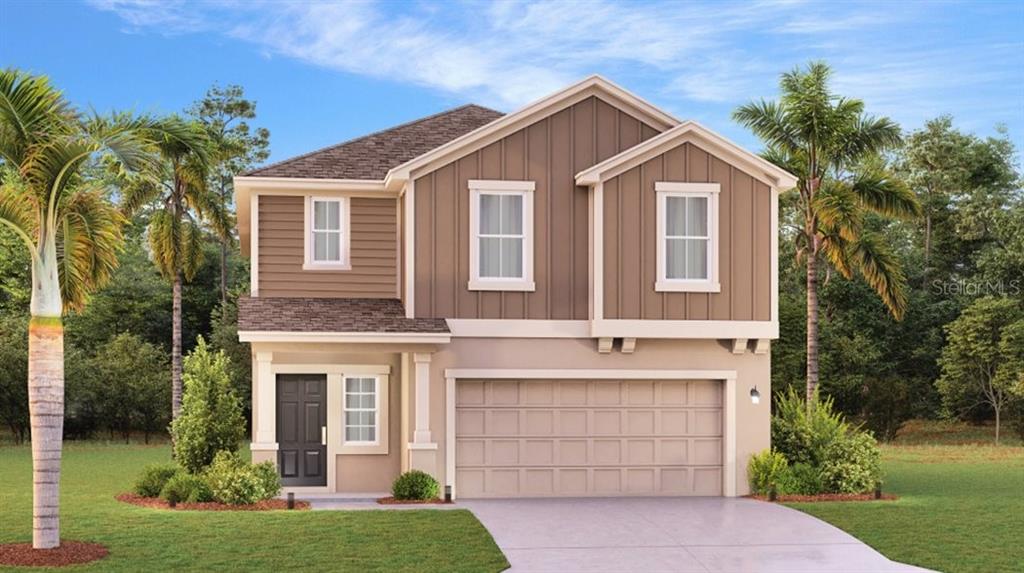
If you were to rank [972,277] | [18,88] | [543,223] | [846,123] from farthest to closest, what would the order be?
1. [972,277]
2. [846,123]
3. [543,223]
4. [18,88]

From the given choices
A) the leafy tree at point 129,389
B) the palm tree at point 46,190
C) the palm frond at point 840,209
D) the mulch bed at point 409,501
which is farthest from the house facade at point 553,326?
the leafy tree at point 129,389

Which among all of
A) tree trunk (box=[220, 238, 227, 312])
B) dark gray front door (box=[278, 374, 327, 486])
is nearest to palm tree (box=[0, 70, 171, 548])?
dark gray front door (box=[278, 374, 327, 486])

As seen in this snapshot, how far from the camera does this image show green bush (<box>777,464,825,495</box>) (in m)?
21.6

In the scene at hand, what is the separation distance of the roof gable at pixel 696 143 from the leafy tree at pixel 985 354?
25683 mm

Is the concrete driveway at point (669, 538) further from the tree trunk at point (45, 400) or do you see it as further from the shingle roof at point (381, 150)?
the shingle roof at point (381, 150)

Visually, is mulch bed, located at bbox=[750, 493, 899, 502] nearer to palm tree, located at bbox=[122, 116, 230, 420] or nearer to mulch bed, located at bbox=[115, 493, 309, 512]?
mulch bed, located at bbox=[115, 493, 309, 512]

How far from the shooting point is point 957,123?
56.0 m

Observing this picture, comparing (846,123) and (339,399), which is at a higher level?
(846,123)

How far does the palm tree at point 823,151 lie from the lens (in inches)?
1138

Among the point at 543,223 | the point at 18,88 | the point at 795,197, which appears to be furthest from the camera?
the point at 795,197

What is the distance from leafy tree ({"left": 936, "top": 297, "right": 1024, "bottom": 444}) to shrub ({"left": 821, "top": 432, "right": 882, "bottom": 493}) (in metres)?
24.2

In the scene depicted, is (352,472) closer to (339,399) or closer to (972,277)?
(339,399)

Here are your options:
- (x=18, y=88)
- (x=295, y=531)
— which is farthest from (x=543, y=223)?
(x=18, y=88)

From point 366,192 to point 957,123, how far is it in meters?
40.0
